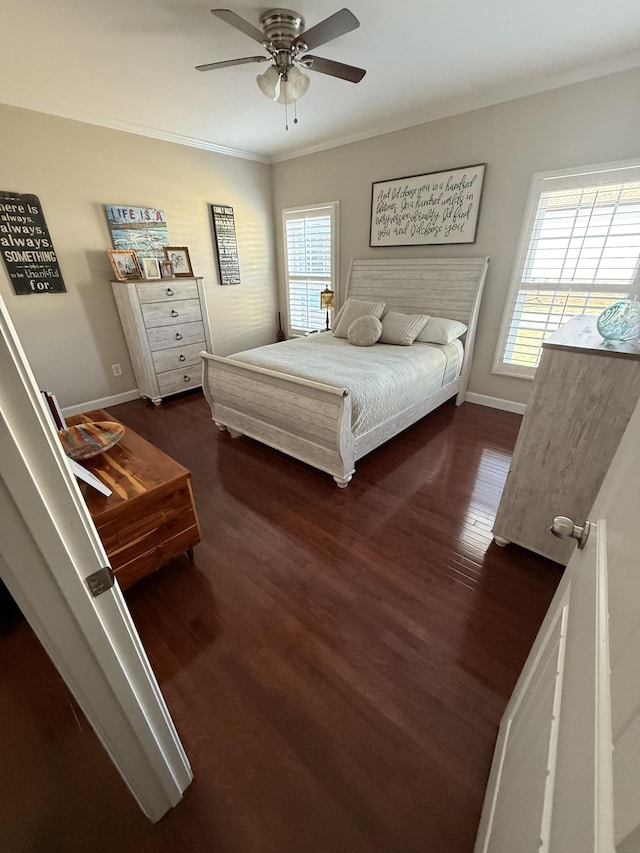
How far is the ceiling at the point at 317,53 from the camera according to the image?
5.90 feet

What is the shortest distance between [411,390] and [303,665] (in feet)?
6.38

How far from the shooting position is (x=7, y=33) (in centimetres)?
188

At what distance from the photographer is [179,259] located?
3.78 metres

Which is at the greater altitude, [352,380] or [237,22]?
[237,22]

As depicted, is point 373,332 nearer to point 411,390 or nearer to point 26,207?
point 411,390

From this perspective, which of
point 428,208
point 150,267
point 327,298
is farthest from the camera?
point 327,298

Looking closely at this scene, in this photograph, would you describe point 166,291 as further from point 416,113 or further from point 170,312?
point 416,113

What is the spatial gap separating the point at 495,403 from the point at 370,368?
5.55 ft

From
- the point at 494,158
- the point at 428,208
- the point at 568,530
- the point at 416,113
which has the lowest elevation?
the point at 568,530

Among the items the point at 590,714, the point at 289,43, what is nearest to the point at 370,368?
the point at 289,43

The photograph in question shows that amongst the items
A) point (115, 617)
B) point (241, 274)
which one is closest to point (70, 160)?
point (241, 274)

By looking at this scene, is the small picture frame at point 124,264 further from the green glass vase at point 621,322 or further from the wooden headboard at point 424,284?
the green glass vase at point 621,322

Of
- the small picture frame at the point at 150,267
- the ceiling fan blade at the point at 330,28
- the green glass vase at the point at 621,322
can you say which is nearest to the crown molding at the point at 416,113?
the small picture frame at the point at 150,267

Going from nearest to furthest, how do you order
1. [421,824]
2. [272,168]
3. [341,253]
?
[421,824] → [341,253] → [272,168]
